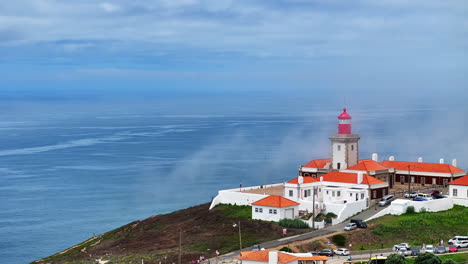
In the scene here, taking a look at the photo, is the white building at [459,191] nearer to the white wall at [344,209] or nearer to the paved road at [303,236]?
the paved road at [303,236]

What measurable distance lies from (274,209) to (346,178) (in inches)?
302

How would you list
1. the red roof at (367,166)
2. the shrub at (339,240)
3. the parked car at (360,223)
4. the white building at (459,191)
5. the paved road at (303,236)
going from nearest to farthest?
the paved road at (303,236)
the shrub at (339,240)
the parked car at (360,223)
the white building at (459,191)
the red roof at (367,166)

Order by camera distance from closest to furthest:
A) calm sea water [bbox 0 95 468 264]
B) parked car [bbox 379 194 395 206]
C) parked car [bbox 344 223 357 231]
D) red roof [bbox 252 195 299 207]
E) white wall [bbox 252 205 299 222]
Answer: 1. parked car [bbox 344 223 357 231]
2. white wall [bbox 252 205 299 222]
3. red roof [bbox 252 195 299 207]
4. parked car [bbox 379 194 395 206]
5. calm sea water [bbox 0 95 468 264]

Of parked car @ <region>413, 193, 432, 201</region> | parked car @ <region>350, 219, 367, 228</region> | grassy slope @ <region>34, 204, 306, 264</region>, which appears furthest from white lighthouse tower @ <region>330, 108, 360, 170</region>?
parked car @ <region>350, 219, 367, 228</region>

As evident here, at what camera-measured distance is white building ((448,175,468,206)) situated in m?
58.2

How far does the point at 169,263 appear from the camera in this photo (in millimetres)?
48594

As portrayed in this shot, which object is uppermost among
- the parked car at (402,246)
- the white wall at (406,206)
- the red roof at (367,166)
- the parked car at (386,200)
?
the red roof at (367,166)

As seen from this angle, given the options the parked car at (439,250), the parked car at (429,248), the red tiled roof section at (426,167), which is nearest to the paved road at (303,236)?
the parked car at (429,248)

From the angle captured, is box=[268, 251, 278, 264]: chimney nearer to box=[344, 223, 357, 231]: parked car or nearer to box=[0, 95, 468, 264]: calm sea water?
box=[344, 223, 357, 231]: parked car

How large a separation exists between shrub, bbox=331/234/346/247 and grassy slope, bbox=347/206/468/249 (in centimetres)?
45

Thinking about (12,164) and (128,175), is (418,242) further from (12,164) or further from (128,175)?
(12,164)

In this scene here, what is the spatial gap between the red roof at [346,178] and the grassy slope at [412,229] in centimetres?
474

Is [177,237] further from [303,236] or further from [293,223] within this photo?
[303,236]

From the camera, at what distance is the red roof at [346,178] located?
6009cm
